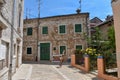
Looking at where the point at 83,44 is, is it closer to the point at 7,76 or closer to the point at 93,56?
the point at 93,56

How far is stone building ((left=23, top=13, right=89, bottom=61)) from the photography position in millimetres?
23062

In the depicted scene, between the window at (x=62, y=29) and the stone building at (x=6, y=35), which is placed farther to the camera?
the window at (x=62, y=29)

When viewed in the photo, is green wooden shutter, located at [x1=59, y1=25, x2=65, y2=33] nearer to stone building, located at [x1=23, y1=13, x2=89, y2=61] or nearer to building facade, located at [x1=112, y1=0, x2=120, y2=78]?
stone building, located at [x1=23, y1=13, x2=89, y2=61]

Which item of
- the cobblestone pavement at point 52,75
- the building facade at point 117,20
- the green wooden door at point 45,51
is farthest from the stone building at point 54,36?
the building facade at point 117,20

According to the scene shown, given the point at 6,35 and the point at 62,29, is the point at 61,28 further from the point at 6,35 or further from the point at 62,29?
the point at 6,35

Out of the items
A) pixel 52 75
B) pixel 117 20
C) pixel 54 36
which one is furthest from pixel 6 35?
pixel 54 36

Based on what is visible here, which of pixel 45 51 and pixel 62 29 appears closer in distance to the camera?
pixel 62 29

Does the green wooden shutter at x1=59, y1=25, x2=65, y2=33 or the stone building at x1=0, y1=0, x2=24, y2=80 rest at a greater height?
the green wooden shutter at x1=59, y1=25, x2=65, y2=33

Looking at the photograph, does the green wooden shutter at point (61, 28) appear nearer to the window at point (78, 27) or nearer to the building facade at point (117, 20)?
the window at point (78, 27)

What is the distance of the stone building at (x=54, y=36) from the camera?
75.7 ft

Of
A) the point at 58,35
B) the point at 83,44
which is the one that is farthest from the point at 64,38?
the point at 83,44

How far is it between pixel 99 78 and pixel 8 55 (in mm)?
5347

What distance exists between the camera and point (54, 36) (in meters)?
24.3

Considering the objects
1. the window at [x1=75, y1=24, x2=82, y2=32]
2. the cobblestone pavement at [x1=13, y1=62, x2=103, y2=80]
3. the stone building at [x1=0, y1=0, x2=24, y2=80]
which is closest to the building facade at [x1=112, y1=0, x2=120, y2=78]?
the cobblestone pavement at [x1=13, y1=62, x2=103, y2=80]
